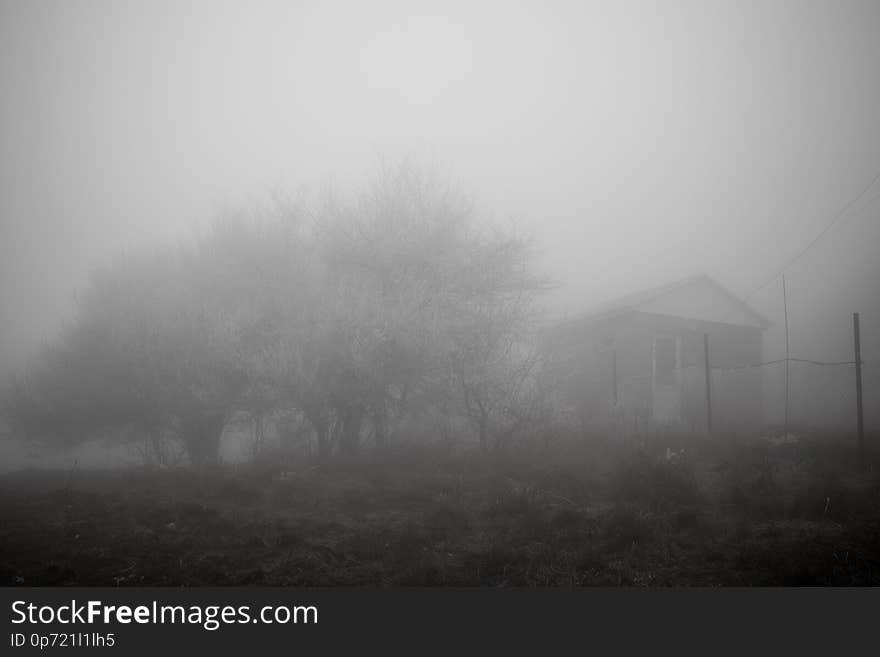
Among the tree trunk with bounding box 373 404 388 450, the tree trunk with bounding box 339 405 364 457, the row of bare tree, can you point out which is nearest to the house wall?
the row of bare tree

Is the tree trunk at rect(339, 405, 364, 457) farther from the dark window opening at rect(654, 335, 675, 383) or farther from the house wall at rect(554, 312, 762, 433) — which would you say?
the dark window opening at rect(654, 335, 675, 383)

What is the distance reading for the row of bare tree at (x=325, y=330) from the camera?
42.5 feet

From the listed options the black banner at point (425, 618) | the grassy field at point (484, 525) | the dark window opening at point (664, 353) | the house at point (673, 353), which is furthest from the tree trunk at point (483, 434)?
the dark window opening at point (664, 353)

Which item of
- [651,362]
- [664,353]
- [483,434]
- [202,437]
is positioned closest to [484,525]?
[483,434]

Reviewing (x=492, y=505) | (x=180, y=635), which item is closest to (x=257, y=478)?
(x=492, y=505)

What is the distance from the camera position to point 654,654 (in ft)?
15.3

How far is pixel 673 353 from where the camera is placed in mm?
25141

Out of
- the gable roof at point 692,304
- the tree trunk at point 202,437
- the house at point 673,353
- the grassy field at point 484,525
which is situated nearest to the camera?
the grassy field at point 484,525

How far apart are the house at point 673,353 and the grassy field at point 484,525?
11577 mm

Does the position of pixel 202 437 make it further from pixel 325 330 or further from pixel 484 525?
pixel 484 525

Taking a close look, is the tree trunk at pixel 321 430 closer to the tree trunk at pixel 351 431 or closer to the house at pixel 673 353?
the tree trunk at pixel 351 431

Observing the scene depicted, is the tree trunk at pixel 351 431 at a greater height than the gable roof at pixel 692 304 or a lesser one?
lesser

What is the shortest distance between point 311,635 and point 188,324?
14165 millimetres

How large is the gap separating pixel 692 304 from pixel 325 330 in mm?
21080
